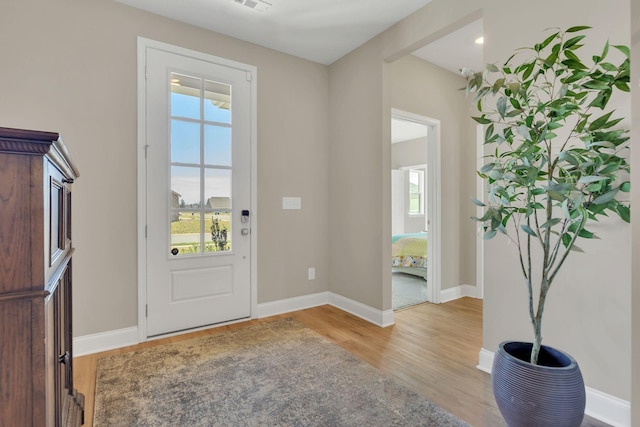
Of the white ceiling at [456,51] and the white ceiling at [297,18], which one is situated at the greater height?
the white ceiling at [456,51]

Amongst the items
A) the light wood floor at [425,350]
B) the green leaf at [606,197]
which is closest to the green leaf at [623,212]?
the green leaf at [606,197]

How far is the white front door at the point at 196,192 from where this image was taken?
265cm

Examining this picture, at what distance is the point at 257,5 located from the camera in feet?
8.23

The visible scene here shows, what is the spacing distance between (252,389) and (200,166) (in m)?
1.84

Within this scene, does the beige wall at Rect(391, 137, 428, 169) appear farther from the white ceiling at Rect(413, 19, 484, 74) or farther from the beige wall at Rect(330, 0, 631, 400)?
the beige wall at Rect(330, 0, 631, 400)

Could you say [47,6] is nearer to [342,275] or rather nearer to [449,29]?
[449,29]

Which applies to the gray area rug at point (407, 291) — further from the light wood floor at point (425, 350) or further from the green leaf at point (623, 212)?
the green leaf at point (623, 212)

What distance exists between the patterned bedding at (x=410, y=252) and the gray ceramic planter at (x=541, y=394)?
3.20m

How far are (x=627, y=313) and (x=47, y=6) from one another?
3.96 metres

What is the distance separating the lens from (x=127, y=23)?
2520 millimetres

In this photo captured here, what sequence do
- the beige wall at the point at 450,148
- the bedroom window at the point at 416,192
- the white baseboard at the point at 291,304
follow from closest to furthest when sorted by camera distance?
the white baseboard at the point at 291,304, the beige wall at the point at 450,148, the bedroom window at the point at 416,192

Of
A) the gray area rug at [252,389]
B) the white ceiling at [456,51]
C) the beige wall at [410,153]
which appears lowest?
the gray area rug at [252,389]

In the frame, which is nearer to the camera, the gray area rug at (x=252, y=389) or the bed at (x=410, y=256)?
the gray area rug at (x=252, y=389)

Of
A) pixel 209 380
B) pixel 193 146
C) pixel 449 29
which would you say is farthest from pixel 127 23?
pixel 209 380
